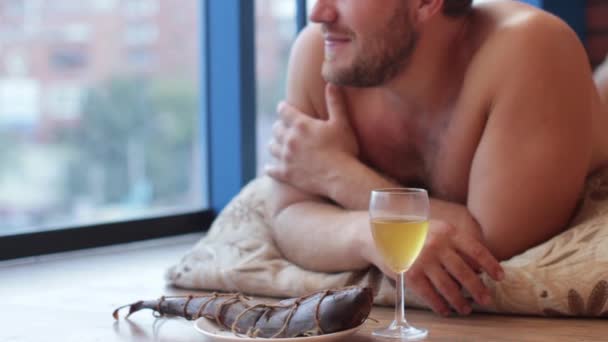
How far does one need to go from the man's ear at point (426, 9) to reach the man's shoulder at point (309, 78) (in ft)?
0.85

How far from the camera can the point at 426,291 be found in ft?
5.09

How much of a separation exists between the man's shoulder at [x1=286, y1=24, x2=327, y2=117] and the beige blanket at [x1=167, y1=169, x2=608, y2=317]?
231 mm

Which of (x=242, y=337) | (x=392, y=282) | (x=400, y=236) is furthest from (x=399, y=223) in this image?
(x=392, y=282)

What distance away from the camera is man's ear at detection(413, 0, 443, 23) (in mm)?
1934

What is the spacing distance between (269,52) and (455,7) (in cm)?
170

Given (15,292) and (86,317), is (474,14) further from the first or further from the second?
(15,292)

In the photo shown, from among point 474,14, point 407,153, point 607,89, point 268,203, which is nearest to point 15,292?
point 268,203

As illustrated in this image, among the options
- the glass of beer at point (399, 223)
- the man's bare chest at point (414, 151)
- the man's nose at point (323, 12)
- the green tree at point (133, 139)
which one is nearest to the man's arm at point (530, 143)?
the man's bare chest at point (414, 151)

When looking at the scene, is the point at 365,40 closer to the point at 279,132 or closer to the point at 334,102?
the point at 334,102

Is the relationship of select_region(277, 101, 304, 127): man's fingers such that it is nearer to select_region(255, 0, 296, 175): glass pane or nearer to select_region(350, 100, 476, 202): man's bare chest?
select_region(350, 100, 476, 202): man's bare chest

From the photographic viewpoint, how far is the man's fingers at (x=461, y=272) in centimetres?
153

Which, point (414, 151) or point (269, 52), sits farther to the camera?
point (269, 52)

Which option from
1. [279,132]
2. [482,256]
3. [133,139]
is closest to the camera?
[482,256]

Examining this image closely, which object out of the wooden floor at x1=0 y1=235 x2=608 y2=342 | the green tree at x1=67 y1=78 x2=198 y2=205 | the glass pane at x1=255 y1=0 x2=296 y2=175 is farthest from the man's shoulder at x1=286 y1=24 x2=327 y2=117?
the green tree at x1=67 y1=78 x2=198 y2=205
